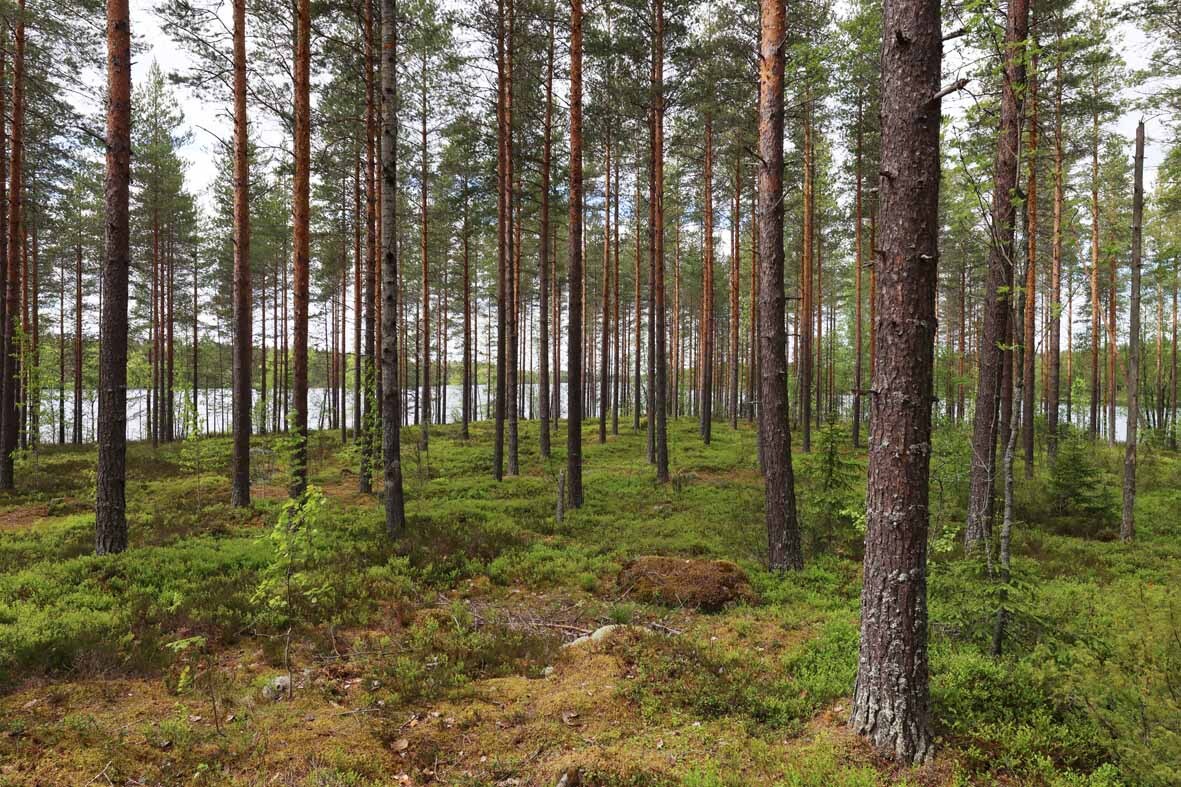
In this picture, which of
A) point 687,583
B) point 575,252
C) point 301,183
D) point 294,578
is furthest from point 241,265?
point 687,583

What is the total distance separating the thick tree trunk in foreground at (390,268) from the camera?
8766 millimetres

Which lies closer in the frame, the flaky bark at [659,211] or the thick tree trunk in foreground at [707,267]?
the flaky bark at [659,211]

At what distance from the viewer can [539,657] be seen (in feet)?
17.8

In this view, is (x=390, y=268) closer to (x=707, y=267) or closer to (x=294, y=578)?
(x=294, y=578)

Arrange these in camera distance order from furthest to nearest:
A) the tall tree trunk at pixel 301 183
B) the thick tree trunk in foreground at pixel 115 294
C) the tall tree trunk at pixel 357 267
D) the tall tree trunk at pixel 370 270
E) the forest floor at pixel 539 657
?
the tall tree trunk at pixel 357 267 < the tall tree trunk at pixel 370 270 < the tall tree trunk at pixel 301 183 < the thick tree trunk in foreground at pixel 115 294 < the forest floor at pixel 539 657

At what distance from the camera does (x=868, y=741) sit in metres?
3.54

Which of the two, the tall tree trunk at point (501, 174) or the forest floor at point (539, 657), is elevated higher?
the tall tree trunk at point (501, 174)

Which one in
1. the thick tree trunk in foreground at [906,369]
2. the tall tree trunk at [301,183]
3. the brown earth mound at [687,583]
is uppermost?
the tall tree trunk at [301,183]

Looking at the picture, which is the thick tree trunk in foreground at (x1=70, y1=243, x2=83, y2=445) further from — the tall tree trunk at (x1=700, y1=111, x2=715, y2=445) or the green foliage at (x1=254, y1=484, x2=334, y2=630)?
the tall tree trunk at (x1=700, y1=111, x2=715, y2=445)

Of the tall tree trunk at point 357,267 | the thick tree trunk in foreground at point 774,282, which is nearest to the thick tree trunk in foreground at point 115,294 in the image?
the tall tree trunk at point 357,267

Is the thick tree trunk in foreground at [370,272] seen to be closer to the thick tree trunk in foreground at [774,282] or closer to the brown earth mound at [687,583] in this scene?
the brown earth mound at [687,583]

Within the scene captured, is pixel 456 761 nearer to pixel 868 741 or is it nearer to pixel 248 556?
pixel 868 741

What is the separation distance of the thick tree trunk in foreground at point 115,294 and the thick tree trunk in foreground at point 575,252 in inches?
296

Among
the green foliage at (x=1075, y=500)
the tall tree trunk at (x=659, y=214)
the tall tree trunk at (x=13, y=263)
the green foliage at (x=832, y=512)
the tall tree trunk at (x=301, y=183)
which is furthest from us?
the tall tree trunk at (x=659, y=214)
